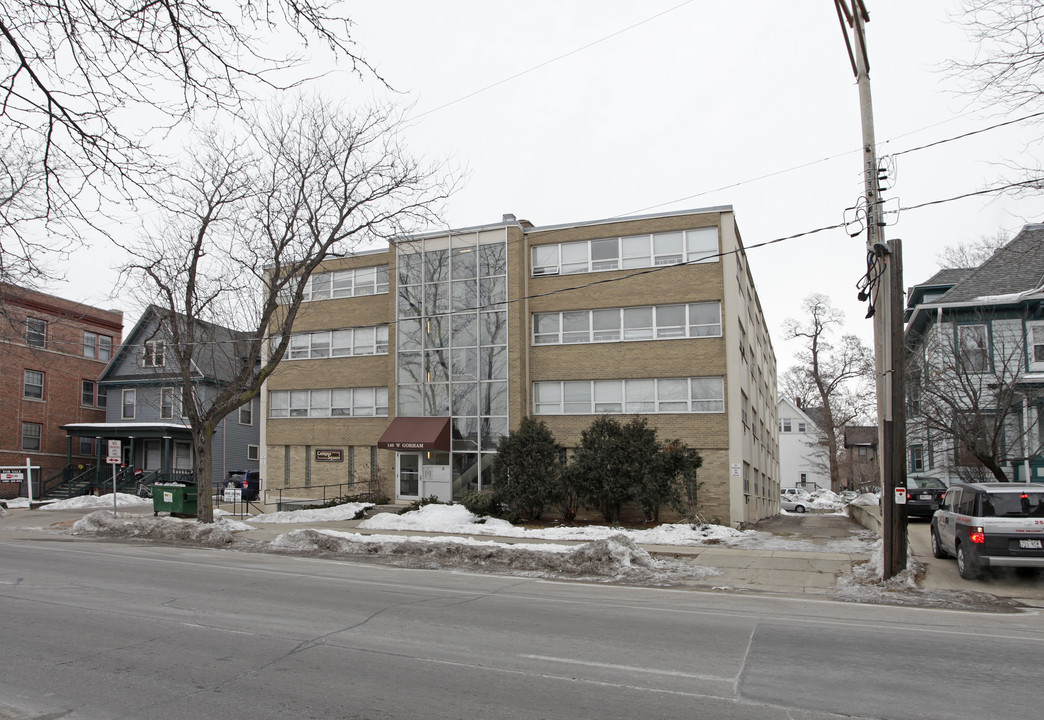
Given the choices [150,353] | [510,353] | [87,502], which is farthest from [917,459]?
[87,502]

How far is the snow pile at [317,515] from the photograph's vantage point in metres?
24.4

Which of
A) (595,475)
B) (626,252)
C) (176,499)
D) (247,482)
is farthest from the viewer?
(247,482)

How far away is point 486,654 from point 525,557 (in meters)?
8.06

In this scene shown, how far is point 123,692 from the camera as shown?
231 inches

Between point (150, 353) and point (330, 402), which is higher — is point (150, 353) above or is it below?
above

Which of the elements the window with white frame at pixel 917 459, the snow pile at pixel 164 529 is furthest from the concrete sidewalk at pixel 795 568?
the window with white frame at pixel 917 459

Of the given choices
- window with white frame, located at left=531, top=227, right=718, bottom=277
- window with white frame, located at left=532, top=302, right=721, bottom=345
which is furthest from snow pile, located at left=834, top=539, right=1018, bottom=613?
window with white frame, located at left=531, top=227, right=718, bottom=277

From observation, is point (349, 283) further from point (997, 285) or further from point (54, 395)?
point (997, 285)

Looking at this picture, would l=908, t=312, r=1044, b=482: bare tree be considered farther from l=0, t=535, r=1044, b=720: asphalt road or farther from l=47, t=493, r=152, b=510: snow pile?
l=47, t=493, r=152, b=510: snow pile

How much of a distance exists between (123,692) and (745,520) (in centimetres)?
2157

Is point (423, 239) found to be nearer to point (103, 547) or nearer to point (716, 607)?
point (103, 547)

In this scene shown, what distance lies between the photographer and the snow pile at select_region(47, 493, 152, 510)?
107 feet

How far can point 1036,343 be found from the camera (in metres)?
27.7

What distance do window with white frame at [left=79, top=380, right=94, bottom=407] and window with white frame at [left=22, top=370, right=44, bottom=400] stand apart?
2.19 m
